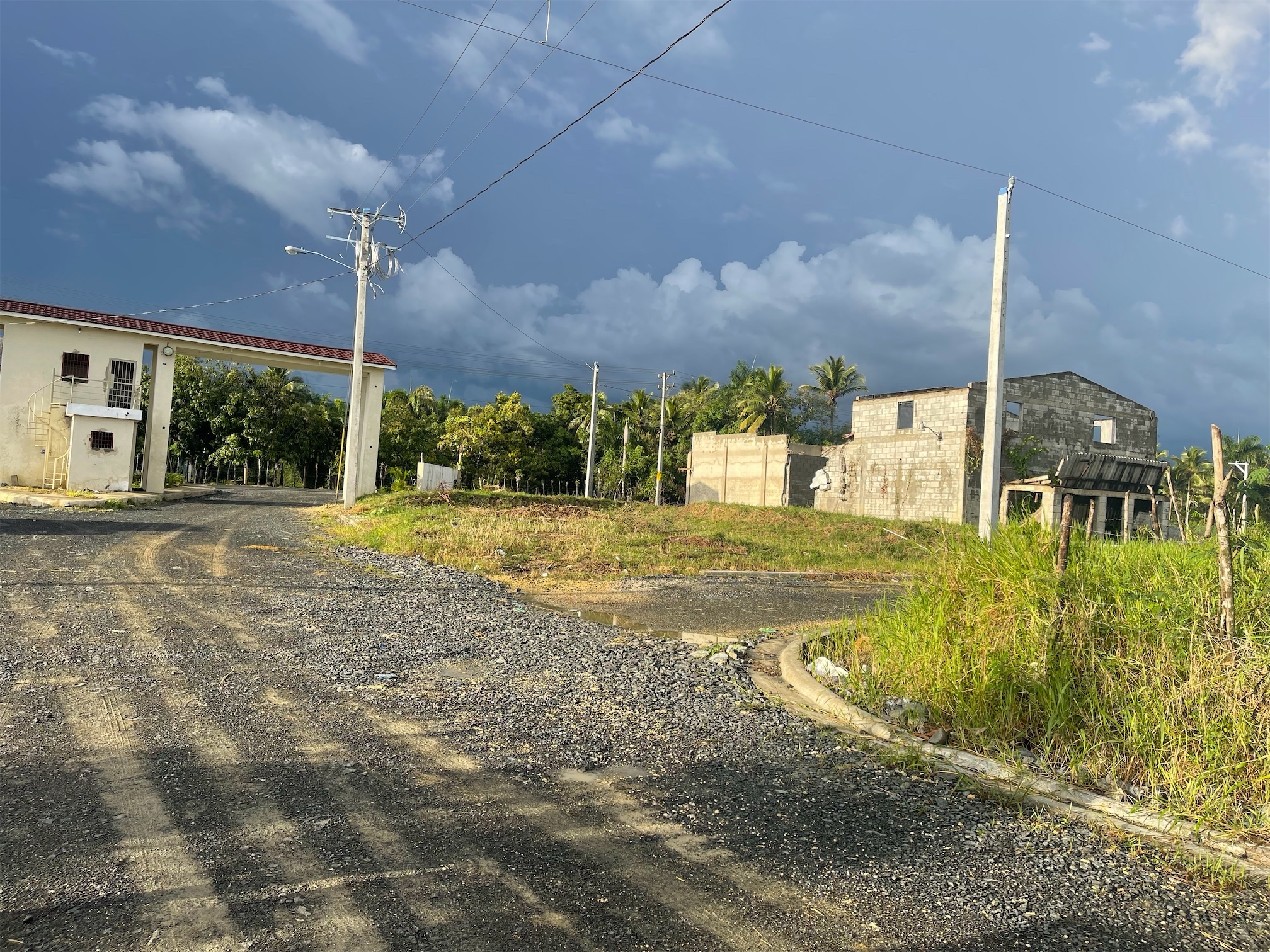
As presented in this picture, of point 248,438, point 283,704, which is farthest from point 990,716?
point 248,438

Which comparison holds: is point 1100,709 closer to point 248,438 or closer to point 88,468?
point 88,468

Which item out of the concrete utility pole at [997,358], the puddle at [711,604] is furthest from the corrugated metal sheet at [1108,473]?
the concrete utility pole at [997,358]

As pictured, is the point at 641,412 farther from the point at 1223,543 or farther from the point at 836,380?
the point at 1223,543

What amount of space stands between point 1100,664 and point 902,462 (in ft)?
95.0

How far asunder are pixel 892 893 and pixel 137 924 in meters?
2.80

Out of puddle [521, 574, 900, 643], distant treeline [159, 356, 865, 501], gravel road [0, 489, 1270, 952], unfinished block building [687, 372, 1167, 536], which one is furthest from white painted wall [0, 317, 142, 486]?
unfinished block building [687, 372, 1167, 536]

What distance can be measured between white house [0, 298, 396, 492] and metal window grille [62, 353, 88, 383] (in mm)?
29

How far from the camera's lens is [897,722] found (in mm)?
5840

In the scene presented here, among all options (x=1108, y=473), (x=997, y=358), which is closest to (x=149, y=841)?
(x=997, y=358)

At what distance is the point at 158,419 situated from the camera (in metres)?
32.1

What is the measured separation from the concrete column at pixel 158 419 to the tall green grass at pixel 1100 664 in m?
32.3

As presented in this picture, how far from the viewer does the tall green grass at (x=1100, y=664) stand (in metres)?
4.63

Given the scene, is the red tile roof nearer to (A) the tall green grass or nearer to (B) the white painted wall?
(B) the white painted wall

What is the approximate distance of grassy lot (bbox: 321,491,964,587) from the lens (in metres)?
16.1
